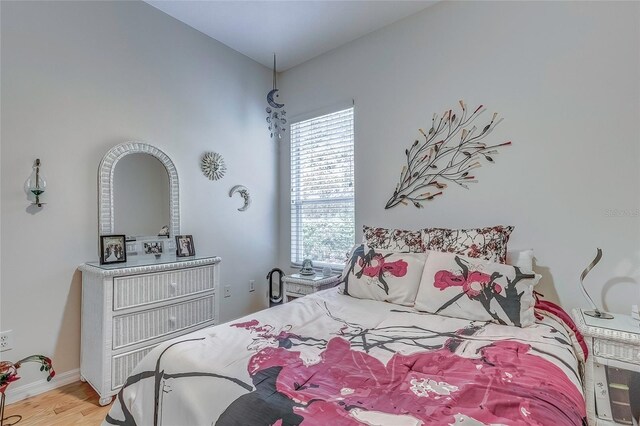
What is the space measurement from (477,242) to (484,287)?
0.40m

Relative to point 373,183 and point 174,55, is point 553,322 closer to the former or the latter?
point 373,183

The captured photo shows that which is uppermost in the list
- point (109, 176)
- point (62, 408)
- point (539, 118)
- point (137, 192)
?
point (539, 118)

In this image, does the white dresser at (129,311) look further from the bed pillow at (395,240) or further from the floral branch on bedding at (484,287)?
the floral branch on bedding at (484,287)

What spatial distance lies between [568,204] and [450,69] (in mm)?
1298

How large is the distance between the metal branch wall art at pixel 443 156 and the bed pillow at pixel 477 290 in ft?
2.61

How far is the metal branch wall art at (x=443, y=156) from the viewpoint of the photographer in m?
2.24

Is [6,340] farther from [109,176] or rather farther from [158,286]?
[109,176]

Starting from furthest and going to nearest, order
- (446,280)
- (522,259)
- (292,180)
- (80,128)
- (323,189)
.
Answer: (292,180) < (323,189) < (80,128) < (522,259) < (446,280)

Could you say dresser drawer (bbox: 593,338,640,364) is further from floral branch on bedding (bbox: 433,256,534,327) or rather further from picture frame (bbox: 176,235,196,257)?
picture frame (bbox: 176,235,196,257)

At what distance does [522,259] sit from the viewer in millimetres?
1845

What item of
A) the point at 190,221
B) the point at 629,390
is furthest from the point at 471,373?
the point at 190,221

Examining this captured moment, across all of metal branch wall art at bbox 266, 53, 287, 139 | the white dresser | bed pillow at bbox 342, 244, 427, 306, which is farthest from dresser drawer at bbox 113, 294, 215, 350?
metal branch wall art at bbox 266, 53, 287, 139

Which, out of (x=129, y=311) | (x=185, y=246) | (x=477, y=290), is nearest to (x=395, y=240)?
(x=477, y=290)

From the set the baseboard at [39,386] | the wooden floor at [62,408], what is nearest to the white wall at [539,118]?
the wooden floor at [62,408]
